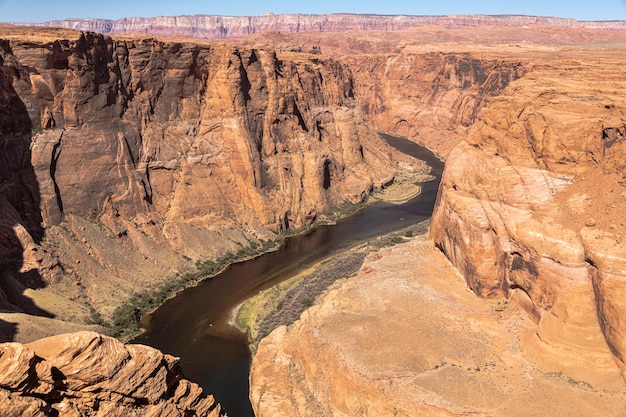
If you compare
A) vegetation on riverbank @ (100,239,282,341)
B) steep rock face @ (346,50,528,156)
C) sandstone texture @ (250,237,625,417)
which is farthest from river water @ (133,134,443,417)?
steep rock face @ (346,50,528,156)

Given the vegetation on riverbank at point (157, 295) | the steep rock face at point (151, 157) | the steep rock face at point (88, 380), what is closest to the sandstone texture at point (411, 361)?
the vegetation on riverbank at point (157, 295)

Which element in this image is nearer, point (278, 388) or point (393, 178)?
point (278, 388)

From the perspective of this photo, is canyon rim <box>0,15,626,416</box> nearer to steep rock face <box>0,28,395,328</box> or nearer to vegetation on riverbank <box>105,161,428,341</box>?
steep rock face <box>0,28,395,328</box>

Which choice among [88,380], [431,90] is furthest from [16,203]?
[431,90]

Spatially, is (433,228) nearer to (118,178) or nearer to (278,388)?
(278,388)

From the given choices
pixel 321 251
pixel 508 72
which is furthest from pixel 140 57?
pixel 508 72

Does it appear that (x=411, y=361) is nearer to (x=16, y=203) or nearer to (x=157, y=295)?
(x=157, y=295)
